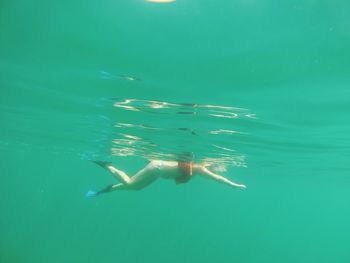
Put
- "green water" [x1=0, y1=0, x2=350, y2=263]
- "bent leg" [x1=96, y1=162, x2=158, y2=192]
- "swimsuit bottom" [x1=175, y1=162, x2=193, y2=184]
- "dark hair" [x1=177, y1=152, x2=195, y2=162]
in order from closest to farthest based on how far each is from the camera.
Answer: "green water" [x1=0, y1=0, x2=350, y2=263] < "swimsuit bottom" [x1=175, y1=162, x2=193, y2=184] < "bent leg" [x1=96, y1=162, x2=158, y2=192] < "dark hair" [x1=177, y1=152, x2=195, y2=162]

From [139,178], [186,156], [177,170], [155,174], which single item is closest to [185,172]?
[177,170]

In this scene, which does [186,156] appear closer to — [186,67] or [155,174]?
[155,174]

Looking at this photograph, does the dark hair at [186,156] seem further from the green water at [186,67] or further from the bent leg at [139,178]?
the bent leg at [139,178]

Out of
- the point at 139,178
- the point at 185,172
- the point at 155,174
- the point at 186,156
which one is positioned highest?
the point at 186,156

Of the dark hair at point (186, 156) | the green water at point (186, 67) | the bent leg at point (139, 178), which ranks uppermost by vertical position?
the green water at point (186, 67)

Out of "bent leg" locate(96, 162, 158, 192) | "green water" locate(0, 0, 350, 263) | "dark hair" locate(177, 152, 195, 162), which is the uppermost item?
"green water" locate(0, 0, 350, 263)

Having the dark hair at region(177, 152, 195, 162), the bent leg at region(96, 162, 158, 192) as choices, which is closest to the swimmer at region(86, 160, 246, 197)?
the bent leg at region(96, 162, 158, 192)

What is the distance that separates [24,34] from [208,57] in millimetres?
5207

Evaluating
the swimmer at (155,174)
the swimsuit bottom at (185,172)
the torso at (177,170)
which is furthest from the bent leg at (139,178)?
the swimsuit bottom at (185,172)

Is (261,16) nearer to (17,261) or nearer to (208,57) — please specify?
(208,57)

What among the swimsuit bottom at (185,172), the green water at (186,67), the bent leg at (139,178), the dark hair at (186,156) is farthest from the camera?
the dark hair at (186,156)

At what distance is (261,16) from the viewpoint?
25.1 ft

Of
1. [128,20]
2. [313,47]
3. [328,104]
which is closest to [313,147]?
[328,104]

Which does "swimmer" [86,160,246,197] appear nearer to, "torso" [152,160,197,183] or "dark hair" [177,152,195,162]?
"torso" [152,160,197,183]
